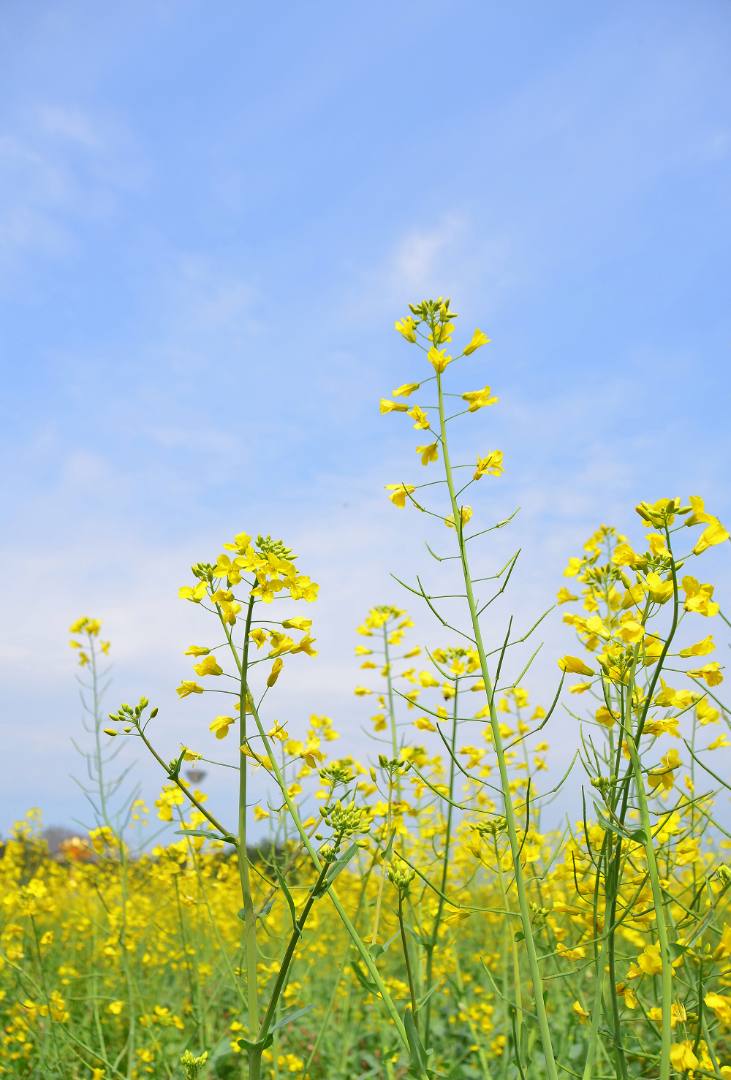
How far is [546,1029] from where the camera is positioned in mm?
1585

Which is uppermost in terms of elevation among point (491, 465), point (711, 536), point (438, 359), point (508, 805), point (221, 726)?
point (438, 359)

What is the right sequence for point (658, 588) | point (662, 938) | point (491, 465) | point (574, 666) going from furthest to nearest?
1. point (491, 465)
2. point (574, 666)
3. point (658, 588)
4. point (662, 938)

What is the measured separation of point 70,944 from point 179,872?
15.0ft

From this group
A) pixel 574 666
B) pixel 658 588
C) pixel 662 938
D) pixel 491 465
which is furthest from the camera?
pixel 491 465

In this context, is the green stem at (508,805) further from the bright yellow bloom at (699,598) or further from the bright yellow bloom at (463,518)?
the bright yellow bloom at (699,598)

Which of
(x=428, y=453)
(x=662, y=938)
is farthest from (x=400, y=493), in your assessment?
(x=662, y=938)

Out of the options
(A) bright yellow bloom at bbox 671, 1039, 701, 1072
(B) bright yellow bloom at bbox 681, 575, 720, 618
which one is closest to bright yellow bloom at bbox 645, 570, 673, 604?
(B) bright yellow bloom at bbox 681, 575, 720, 618

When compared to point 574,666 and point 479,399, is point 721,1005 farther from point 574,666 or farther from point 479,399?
point 479,399

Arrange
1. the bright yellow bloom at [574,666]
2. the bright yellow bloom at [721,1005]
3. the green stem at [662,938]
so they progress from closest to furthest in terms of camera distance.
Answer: the green stem at [662,938] < the bright yellow bloom at [721,1005] < the bright yellow bloom at [574,666]

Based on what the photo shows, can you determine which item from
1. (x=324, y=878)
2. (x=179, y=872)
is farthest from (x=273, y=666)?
(x=179, y=872)

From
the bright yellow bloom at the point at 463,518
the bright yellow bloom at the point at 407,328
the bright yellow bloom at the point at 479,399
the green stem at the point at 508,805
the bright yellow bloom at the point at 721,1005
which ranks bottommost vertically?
the bright yellow bloom at the point at 721,1005

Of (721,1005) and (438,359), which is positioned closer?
(721,1005)

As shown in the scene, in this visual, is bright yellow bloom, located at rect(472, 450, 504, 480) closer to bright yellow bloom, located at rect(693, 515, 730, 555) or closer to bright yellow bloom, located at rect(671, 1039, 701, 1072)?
bright yellow bloom, located at rect(693, 515, 730, 555)

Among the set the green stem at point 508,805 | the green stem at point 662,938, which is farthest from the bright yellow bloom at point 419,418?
the green stem at point 662,938
